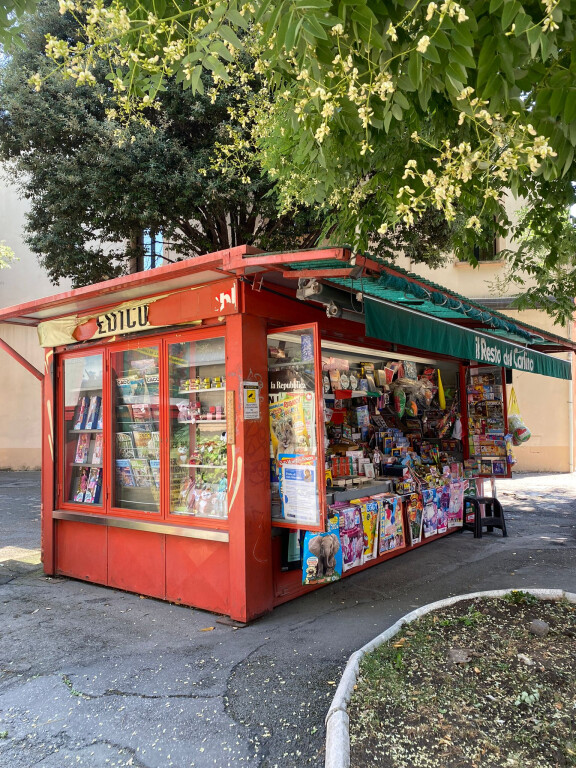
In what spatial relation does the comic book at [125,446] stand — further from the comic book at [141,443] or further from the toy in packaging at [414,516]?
the toy in packaging at [414,516]

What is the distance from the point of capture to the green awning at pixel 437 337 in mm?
5042

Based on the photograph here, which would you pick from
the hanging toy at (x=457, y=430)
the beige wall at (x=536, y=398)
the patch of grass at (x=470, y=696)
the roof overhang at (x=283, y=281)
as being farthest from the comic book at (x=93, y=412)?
the beige wall at (x=536, y=398)

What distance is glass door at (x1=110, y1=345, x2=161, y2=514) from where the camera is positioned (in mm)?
5980

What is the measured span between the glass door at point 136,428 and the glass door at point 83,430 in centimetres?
34

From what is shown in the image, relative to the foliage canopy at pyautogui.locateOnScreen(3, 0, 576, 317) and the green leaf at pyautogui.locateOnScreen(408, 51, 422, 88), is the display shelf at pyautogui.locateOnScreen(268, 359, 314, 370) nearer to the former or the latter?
the foliage canopy at pyautogui.locateOnScreen(3, 0, 576, 317)

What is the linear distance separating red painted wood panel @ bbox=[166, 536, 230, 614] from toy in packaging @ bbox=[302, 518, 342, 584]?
72 cm

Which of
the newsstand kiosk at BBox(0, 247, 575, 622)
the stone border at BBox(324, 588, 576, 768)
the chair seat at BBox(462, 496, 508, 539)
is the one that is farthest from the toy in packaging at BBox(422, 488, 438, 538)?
the stone border at BBox(324, 588, 576, 768)

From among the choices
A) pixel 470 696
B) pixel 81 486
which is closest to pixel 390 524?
pixel 470 696

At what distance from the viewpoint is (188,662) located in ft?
13.8

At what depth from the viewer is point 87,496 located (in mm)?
6621

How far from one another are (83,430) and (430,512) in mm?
4642

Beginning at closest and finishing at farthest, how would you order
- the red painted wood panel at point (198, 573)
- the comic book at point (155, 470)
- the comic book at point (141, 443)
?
the red painted wood panel at point (198, 573), the comic book at point (155, 470), the comic book at point (141, 443)

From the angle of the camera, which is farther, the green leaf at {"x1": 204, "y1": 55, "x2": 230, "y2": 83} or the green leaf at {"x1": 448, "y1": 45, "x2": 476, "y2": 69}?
the green leaf at {"x1": 204, "y1": 55, "x2": 230, "y2": 83}

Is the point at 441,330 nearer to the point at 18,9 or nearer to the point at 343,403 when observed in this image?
the point at 343,403
